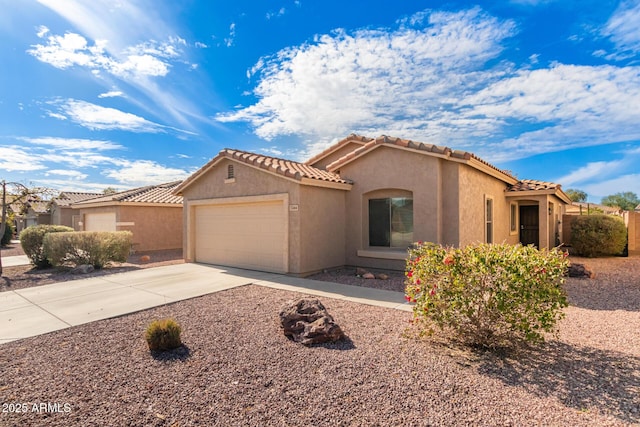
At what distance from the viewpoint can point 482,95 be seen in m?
14.2

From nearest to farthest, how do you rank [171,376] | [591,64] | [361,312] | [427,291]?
[171,376], [427,291], [361,312], [591,64]

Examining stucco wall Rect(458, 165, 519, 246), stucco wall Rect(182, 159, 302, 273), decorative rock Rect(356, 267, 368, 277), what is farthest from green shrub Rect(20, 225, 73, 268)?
stucco wall Rect(458, 165, 519, 246)

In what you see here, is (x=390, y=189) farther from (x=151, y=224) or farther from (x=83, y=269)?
(x=151, y=224)

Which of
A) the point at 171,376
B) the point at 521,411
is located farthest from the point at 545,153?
the point at 171,376

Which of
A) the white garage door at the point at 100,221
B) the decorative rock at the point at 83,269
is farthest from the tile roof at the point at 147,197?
the decorative rock at the point at 83,269

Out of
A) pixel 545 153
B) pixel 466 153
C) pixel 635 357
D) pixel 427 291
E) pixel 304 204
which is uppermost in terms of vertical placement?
pixel 545 153

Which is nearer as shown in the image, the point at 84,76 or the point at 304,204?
the point at 304,204

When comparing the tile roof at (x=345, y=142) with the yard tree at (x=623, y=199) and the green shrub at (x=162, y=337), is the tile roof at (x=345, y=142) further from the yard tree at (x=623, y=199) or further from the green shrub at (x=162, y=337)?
the yard tree at (x=623, y=199)

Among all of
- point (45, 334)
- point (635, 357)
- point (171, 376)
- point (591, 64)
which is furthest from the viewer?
point (591, 64)

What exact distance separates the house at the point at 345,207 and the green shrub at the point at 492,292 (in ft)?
18.0

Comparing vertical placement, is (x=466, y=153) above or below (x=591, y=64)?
below

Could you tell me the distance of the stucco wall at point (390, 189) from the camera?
10258 mm

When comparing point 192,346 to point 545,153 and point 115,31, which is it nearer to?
point 115,31

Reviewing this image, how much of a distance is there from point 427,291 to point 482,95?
12555 mm
